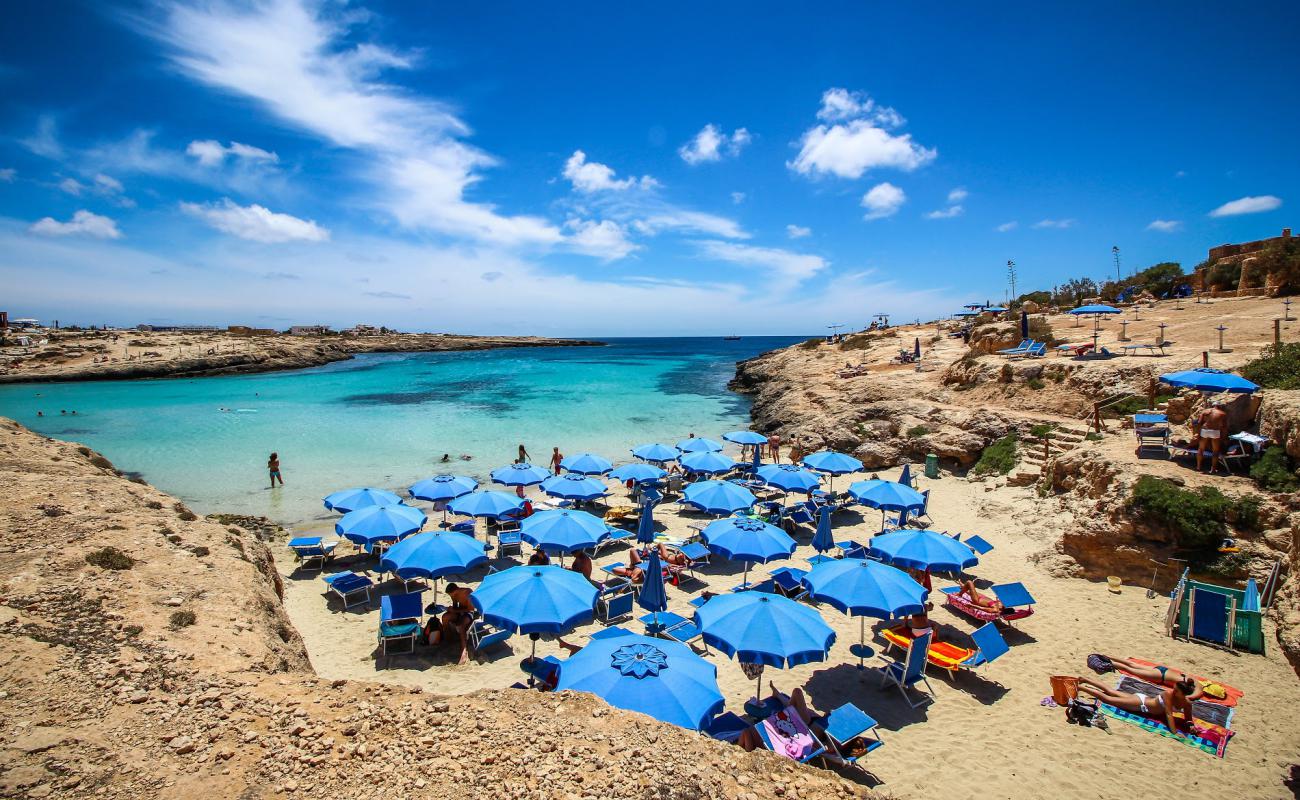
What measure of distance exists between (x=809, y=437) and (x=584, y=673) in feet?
63.5

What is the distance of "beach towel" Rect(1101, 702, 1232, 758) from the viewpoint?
241 inches

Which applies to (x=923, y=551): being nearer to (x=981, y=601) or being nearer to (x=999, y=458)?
(x=981, y=601)

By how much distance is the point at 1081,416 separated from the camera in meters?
16.9

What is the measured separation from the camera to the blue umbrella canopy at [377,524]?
33.9 feet

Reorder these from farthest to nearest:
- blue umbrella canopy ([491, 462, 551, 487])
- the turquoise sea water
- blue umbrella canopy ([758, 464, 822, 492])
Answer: the turquoise sea water
blue umbrella canopy ([491, 462, 551, 487])
blue umbrella canopy ([758, 464, 822, 492])

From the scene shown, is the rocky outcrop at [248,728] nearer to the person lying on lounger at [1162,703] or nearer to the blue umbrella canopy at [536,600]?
the blue umbrella canopy at [536,600]

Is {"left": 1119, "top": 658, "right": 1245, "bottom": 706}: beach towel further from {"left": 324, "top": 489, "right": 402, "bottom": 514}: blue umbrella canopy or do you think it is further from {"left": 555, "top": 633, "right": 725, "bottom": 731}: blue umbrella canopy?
{"left": 324, "top": 489, "right": 402, "bottom": 514}: blue umbrella canopy

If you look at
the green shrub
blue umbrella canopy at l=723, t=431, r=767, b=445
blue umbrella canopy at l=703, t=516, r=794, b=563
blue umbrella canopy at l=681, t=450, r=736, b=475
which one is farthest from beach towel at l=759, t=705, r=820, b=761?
blue umbrella canopy at l=723, t=431, r=767, b=445

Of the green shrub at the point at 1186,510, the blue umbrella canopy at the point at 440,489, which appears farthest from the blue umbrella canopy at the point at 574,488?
the green shrub at the point at 1186,510

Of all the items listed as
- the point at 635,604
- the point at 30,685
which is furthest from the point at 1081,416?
the point at 30,685

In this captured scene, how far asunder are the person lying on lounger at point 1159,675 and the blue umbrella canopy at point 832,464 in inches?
326

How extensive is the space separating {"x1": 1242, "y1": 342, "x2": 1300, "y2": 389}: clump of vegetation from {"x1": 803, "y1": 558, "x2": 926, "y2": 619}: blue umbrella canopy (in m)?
11.5

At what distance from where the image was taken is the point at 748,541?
9836 mm

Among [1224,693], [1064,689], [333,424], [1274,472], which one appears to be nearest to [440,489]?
[1064,689]
